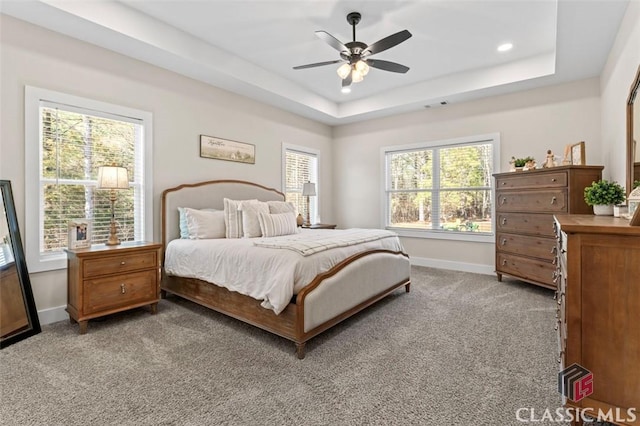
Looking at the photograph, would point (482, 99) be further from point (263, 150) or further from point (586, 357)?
point (586, 357)

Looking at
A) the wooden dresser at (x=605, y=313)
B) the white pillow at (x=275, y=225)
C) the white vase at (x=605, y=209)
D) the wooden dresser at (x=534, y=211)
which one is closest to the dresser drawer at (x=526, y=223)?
the wooden dresser at (x=534, y=211)

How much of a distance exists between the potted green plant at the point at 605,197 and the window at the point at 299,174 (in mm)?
3994

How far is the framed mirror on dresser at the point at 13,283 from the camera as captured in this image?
245 centimetres

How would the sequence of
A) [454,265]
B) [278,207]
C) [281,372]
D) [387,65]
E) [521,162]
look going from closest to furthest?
[281,372] → [387,65] → [521,162] → [278,207] → [454,265]

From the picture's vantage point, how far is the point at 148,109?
3.57 m

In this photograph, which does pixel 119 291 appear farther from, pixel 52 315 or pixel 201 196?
pixel 201 196

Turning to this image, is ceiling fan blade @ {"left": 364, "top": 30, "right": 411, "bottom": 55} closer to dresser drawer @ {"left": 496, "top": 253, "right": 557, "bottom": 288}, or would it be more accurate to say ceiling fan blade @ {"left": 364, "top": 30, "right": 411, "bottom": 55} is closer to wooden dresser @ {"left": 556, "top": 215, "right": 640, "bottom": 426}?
wooden dresser @ {"left": 556, "top": 215, "right": 640, "bottom": 426}

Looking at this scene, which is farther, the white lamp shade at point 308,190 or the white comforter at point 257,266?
the white lamp shade at point 308,190

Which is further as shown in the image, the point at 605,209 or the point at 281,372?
the point at 605,209

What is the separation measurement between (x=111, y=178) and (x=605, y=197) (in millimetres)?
4120

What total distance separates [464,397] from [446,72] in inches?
165

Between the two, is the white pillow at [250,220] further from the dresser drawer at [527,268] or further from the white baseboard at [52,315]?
the dresser drawer at [527,268]

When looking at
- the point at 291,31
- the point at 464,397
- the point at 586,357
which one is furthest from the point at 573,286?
the point at 291,31

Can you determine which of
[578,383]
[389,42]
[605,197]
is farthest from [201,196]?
[605,197]
